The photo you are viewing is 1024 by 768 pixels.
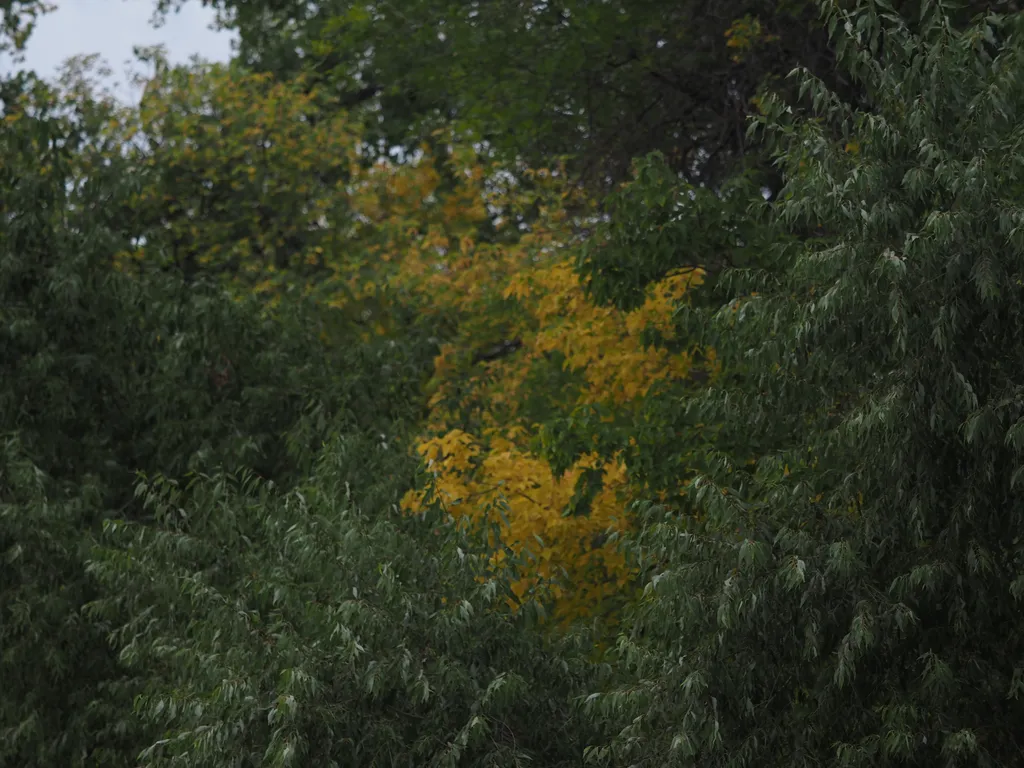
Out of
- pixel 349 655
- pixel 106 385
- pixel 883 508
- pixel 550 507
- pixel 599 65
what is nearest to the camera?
pixel 883 508

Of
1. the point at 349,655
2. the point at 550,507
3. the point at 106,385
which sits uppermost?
the point at 106,385

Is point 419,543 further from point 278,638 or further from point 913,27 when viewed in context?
point 913,27

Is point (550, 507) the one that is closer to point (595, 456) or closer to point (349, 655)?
point (595, 456)

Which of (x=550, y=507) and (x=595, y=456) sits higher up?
(x=595, y=456)

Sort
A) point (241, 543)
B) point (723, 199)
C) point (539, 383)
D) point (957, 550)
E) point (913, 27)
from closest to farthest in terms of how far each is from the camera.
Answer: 1. point (957, 550)
2. point (241, 543)
3. point (723, 199)
4. point (913, 27)
5. point (539, 383)

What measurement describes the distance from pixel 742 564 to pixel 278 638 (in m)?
2.79

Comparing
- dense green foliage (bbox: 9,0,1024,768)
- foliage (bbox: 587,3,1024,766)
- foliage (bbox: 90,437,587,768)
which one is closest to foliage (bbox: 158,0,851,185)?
dense green foliage (bbox: 9,0,1024,768)

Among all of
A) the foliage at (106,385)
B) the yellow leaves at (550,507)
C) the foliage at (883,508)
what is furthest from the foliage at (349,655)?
the foliage at (106,385)

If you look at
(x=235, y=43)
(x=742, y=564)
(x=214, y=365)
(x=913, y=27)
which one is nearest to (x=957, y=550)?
(x=742, y=564)

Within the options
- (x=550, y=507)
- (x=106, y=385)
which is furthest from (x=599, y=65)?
Result: (x=550, y=507)

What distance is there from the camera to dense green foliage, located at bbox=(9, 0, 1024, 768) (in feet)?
24.9

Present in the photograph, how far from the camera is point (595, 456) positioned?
38.4ft

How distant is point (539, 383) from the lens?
1522cm

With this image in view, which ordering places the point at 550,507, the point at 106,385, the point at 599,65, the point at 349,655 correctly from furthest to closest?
1. the point at 599,65
2. the point at 106,385
3. the point at 550,507
4. the point at 349,655
